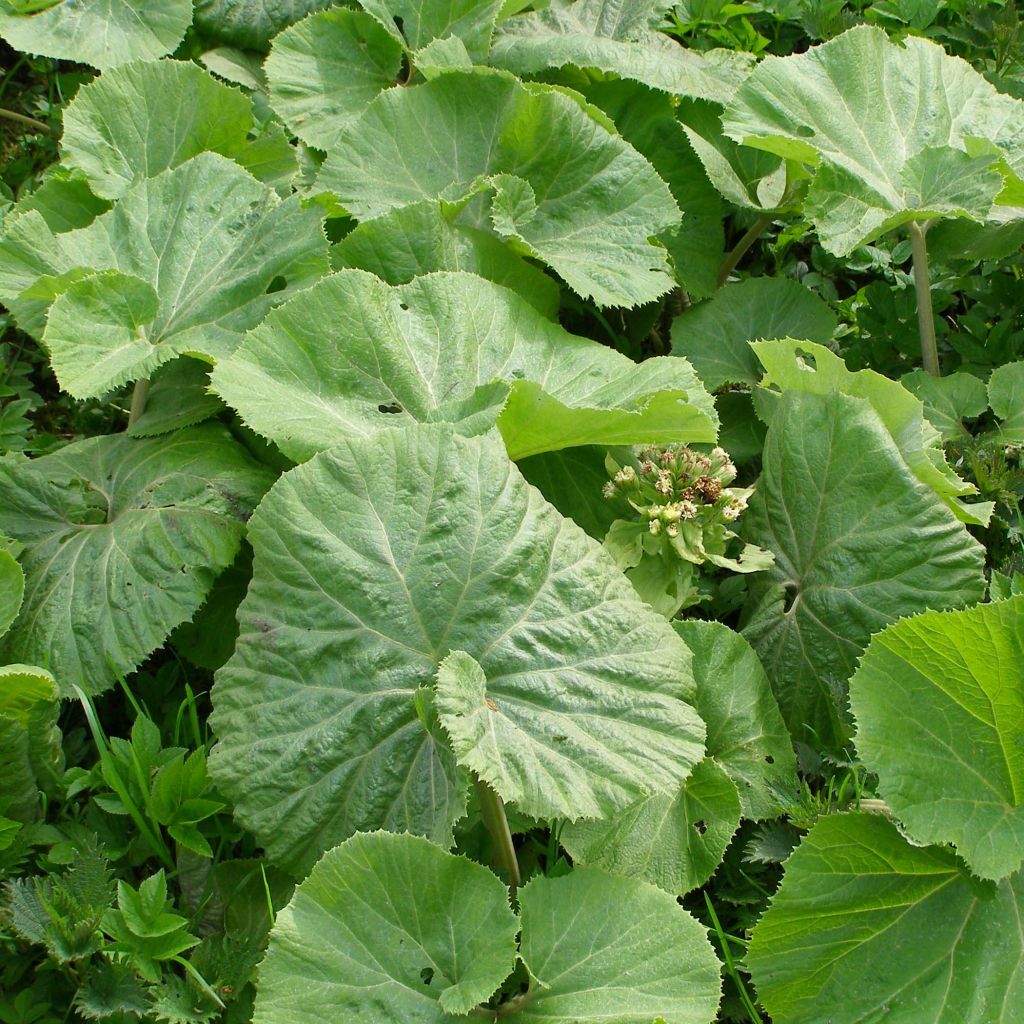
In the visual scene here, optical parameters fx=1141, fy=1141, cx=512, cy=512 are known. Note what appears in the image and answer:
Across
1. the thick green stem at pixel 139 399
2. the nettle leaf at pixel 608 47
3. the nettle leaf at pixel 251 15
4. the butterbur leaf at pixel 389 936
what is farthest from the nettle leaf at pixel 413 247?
the butterbur leaf at pixel 389 936

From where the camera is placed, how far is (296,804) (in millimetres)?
2033

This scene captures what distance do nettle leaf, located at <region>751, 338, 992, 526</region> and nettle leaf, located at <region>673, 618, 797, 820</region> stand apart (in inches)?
22.6

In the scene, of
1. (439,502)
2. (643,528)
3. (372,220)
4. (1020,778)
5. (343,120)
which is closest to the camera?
(1020,778)

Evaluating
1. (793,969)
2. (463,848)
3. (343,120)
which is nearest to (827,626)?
(793,969)

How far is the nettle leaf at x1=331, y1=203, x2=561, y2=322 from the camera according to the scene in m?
2.80

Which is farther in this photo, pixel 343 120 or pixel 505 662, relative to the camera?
pixel 343 120

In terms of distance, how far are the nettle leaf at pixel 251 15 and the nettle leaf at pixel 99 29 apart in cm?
11

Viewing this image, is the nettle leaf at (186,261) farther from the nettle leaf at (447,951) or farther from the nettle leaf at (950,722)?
the nettle leaf at (950,722)

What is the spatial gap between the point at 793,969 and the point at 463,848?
0.65 meters

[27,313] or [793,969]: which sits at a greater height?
[27,313]

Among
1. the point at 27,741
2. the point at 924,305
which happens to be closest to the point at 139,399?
the point at 27,741

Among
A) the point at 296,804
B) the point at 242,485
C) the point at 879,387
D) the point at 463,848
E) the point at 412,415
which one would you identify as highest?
the point at 879,387

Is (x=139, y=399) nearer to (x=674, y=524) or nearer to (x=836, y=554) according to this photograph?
(x=674, y=524)

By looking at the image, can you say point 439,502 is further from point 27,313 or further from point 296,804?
point 27,313
